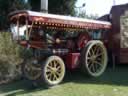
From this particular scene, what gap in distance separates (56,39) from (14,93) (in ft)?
8.23

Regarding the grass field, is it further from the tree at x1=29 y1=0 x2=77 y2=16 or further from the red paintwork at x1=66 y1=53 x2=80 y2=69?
the tree at x1=29 y1=0 x2=77 y2=16

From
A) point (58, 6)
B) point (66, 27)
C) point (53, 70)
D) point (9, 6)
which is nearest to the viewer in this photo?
point (53, 70)

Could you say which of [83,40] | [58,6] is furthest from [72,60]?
[58,6]

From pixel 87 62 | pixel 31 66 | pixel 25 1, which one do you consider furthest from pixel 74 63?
pixel 25 1

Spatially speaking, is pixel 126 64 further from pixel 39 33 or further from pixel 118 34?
pixel 39 33

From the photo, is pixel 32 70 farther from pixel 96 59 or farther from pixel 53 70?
pixel 96 59

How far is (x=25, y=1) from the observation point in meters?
22.5

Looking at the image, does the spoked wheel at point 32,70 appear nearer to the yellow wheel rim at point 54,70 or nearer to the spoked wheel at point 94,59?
the yellow wheel rim at point 54,70

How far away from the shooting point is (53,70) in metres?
11.5

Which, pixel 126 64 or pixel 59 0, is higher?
pixel 59 0

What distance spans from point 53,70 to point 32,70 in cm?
73

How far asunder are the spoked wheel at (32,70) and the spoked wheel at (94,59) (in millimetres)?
1641

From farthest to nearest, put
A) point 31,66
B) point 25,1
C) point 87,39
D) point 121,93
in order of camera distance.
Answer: point 25,1 → point 87,39 → point 31,66 → point 121,93

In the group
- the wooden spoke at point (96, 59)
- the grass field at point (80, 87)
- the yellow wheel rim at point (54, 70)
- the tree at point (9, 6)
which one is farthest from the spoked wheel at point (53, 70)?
the tree at point (9, 6)
